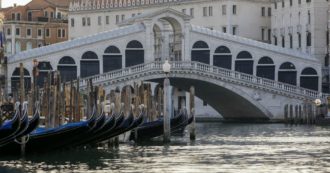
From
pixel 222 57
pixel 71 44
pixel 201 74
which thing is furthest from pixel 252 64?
pixel 71 44

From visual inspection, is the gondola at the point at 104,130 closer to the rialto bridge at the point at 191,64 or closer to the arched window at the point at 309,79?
the rialto bridge at the point at 191,64

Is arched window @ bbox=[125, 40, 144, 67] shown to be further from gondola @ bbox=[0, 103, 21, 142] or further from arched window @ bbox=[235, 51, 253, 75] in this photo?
gondola @ bbox=[0, 103, 21, 142]

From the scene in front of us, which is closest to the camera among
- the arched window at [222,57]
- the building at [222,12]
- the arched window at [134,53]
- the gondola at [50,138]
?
the gondola at [50,138]

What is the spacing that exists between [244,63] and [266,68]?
0.84 metres

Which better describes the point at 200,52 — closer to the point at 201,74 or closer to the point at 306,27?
the point at 201,74

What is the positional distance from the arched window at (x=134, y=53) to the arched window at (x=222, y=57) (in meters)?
2.83

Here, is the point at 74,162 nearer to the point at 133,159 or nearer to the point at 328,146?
the point at 133,159

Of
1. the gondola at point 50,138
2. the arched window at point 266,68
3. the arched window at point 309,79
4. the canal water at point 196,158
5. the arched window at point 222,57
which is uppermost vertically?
the arched window at point 222,57

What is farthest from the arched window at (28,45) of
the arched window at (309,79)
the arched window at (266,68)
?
the arched window at (309,79)

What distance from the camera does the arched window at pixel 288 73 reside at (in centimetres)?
5366

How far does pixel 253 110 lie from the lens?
52.9 meters

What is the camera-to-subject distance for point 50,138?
1085 inches

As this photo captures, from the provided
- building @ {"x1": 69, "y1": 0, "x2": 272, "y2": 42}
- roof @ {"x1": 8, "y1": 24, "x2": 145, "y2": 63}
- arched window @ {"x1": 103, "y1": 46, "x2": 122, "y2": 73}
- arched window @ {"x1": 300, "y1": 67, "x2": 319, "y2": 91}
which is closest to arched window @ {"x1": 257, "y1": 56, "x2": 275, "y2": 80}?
arched window @ {"x1": 300, "y1": 67, "x2": 319, "y2": 91}

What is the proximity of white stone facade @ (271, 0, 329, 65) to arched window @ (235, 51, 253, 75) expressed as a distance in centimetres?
574
